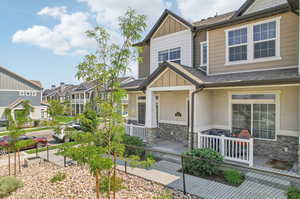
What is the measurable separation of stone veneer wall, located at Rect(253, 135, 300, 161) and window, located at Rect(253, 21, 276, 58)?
362cm

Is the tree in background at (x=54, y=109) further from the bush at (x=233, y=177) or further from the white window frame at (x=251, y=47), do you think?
the white window frame at (x=251, y=47)

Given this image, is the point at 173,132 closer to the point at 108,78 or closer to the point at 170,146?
the point at 170,146

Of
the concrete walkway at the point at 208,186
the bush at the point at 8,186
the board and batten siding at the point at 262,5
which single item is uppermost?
the board and batten siding at the point at 262,5

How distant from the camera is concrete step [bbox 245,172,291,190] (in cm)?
505

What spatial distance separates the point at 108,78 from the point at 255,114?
269 inches

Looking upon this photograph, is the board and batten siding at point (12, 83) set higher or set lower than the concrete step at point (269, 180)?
higher

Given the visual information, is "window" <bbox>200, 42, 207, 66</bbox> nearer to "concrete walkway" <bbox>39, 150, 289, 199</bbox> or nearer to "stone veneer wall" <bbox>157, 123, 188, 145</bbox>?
"stone veneer wall" <bbox>157, 123, 188, 145</bbox>

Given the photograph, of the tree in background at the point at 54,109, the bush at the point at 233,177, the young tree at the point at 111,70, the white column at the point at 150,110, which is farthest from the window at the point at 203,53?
the tree in background at the point at 54,109

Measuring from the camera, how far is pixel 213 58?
900cm

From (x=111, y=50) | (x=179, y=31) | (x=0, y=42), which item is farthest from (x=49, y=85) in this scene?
(x=111, y=50)

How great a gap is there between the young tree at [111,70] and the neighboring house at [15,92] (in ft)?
90.0

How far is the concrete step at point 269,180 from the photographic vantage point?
505 centimetres

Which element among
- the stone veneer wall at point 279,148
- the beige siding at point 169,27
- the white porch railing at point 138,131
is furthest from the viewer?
the beige siding at point 169,27

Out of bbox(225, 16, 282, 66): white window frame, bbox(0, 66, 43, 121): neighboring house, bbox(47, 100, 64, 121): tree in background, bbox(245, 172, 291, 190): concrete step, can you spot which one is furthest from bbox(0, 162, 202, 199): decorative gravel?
bbox(0, 66, 43, 121): neighboring house
